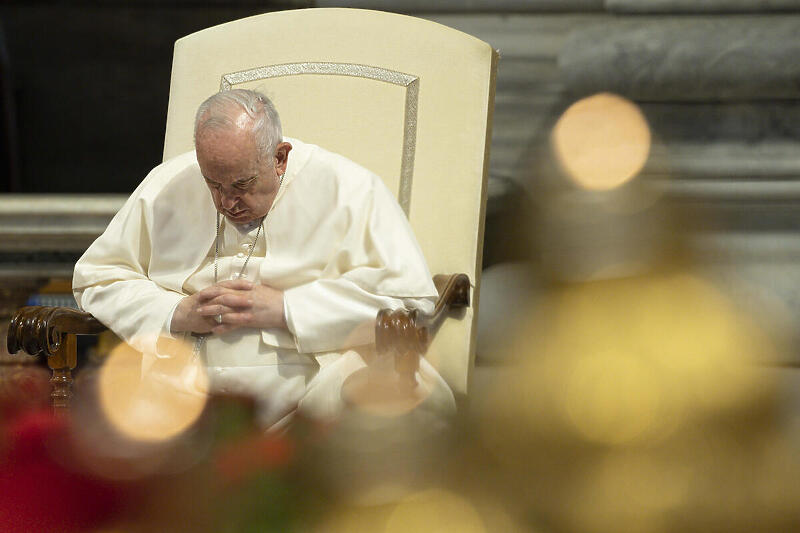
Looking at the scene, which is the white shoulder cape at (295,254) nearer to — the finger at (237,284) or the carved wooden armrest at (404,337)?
the finger at (237,284)

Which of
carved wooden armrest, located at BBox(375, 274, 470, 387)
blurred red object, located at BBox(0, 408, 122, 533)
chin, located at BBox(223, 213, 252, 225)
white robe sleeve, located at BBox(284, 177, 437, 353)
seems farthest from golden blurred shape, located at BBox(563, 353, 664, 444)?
blurred red object, located at BBox(0, 408, 122, 533)

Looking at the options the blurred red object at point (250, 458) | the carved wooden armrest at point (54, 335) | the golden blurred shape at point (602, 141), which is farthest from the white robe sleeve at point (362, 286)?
the golden blurred shape at point (602, 141)

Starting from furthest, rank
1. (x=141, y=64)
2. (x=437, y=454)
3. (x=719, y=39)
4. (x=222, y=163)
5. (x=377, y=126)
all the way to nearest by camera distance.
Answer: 1. (x=141, y=64)
2. (x=719, y=39)
3. (x=377, y=126)
4. (x=222, y=163)
5. (x=437, y=454)

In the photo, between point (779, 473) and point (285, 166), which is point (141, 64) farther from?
point (779, 473)

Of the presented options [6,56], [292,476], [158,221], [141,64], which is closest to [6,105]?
[6,56]

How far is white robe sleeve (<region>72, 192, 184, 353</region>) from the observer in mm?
1983

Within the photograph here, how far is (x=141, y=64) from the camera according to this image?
10.9 feet

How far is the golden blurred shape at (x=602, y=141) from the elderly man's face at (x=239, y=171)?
1296 millimetres

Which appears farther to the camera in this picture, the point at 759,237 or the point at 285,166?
the point at 759,237

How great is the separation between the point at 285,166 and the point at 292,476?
88cm

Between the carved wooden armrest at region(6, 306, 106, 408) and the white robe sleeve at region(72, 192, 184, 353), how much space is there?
0.18 ft

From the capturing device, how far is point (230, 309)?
1.90 meters

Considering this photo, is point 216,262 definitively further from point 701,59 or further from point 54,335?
point 701,59

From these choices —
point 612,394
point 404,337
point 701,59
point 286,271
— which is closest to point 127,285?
point 286,271
